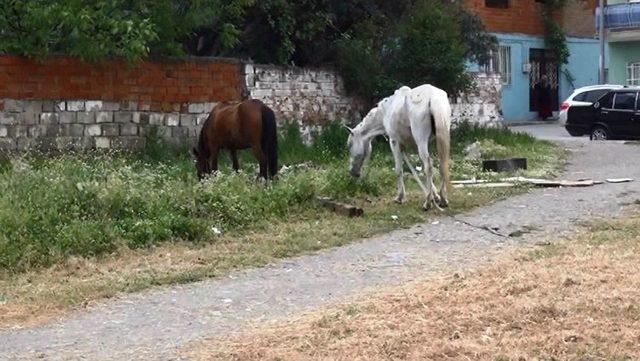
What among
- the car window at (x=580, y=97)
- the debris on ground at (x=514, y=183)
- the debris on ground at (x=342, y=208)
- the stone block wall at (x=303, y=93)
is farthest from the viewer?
the car window at (x=580, y=97)

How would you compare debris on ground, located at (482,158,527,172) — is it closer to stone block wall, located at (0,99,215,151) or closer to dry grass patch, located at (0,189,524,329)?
dry grass patch, located at (0,189,524,329)

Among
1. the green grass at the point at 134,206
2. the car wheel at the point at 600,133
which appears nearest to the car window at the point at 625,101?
the car wheel at the point at 600,133

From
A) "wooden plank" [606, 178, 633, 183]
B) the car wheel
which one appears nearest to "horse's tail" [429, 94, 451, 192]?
"wooden plank" [606, 178, 633, 183]

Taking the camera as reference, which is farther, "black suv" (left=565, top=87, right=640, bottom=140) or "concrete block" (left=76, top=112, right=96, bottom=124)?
"black suv" (left=565, top=87, right=640, bottom=140)

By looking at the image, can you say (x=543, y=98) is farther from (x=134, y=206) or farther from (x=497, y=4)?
(x=134, y=206)

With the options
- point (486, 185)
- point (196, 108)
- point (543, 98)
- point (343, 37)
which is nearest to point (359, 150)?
point (486, 185)

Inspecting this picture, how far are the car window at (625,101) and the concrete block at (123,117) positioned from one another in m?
14.5

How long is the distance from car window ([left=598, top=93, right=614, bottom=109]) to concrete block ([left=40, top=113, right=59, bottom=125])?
1596 cm

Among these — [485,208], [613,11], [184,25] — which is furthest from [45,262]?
[613,11]

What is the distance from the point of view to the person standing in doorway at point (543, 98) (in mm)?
44469

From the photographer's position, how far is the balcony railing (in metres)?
37.6

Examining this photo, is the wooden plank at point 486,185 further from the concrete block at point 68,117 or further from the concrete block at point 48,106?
the concrete block at point 48,106

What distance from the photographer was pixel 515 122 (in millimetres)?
A: 41906

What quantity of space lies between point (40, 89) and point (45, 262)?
27.4 feet
